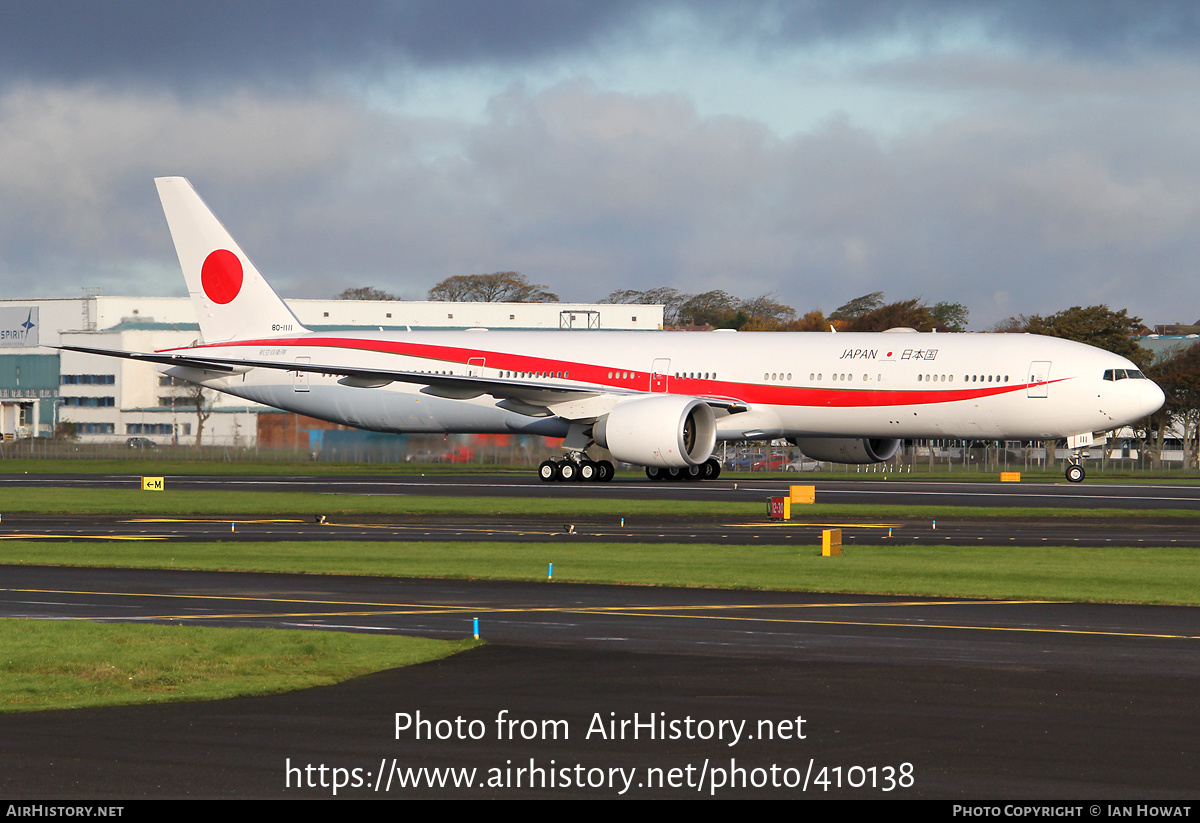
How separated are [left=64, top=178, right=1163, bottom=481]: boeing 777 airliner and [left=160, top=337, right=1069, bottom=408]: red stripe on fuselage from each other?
51mm

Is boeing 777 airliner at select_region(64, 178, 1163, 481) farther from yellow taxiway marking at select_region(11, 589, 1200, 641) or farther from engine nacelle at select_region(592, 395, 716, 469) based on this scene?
yellow taxiway marking at select_region(11, 589, 1200, 641)

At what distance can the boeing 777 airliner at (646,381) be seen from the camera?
146 ft

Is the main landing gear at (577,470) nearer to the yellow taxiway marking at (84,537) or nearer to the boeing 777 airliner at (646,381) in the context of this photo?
the boeing 777 airliner at (646,381)

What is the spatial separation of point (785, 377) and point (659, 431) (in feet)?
17.1

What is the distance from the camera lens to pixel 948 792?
832cm

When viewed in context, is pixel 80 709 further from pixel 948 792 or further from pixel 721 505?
pixel 721 505

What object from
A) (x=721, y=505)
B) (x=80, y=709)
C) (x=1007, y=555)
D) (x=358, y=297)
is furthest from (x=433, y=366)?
(x=358, y=297)

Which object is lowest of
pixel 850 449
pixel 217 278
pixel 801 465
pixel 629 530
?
pixel 629 530

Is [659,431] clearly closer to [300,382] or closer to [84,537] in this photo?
[300,382]

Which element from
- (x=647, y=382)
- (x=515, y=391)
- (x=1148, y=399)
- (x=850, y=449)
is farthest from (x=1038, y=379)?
(x=515, y=391)

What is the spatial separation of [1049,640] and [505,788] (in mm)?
8188

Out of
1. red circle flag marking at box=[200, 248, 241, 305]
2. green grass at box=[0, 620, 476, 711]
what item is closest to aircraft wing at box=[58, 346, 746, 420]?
red circle flag marking at box=[200, 248, 241, 305]

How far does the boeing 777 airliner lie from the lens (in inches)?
1754

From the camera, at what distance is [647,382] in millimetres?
48250
